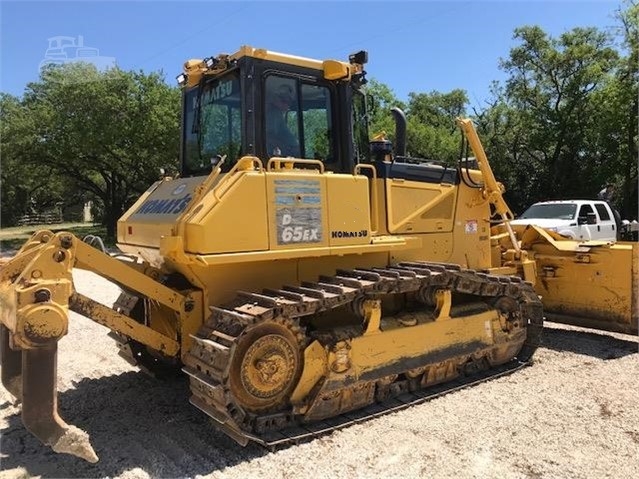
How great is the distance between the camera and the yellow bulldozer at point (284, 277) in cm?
427

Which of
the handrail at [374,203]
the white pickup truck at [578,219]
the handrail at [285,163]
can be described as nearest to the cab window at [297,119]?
the handrail at [285,163]

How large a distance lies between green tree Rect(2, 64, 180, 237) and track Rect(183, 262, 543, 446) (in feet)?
62.8

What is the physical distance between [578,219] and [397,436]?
1114 centimetres

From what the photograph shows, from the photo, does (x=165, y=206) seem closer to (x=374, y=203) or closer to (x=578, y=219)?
(x=374, y=203)

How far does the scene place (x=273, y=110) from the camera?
16.9 feet

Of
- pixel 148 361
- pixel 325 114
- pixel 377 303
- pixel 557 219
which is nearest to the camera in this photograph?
pixel 377 303

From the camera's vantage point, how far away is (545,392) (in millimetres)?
5574

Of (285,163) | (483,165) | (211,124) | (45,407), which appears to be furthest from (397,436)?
(483,165)

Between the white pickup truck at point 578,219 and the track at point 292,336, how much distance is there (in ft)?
29.0

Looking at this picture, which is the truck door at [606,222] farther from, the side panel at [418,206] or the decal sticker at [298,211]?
the decal sticker at [298,211]

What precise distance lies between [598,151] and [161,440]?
23694mm

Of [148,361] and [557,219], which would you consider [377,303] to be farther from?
[557,219]

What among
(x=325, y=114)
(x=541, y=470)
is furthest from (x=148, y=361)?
(x=541, y=470)

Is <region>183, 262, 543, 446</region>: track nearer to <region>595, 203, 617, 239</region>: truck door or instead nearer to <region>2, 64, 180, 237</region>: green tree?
<region>595, 203, 617, 239</region>: truck door
